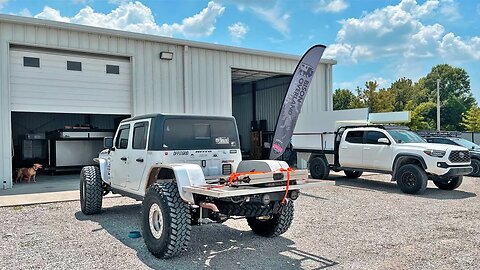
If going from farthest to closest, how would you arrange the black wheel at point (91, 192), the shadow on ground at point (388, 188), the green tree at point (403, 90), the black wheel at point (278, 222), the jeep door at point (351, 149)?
1. the green tree at point (403, 90)
2. the jeep door at point (351, 149)
3. the shadow on ground at point (388, 188)
4. the black wheel at point (91, 192)
5. the black wheel at point (278, 222)

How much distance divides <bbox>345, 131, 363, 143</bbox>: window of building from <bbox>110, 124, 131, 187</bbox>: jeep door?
7521 millimetres

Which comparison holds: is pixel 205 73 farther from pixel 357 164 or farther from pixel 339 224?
pixel 339 224

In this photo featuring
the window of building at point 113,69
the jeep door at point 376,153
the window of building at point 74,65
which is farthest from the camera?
the window of building at point 113,69

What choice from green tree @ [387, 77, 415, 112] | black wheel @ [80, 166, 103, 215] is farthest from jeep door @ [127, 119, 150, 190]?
green tree @ [387, 77, 415, 112]

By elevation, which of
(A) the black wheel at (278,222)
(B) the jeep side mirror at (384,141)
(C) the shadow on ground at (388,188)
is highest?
(B) the jeep side mirror at (384,141)

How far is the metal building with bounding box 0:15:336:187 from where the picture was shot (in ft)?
38.8

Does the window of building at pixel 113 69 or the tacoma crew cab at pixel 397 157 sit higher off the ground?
the window of building at pixel 113 69

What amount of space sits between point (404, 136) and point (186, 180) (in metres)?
8.30

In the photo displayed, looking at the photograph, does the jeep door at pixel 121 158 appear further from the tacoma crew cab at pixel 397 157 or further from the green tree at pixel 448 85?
the green tree at pixel 448 85

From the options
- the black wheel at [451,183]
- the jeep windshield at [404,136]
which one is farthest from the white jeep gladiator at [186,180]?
the black wheel at [451,183]

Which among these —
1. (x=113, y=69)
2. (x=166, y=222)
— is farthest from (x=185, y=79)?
(x=166, y=222)

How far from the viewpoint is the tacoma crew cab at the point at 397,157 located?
33.0ft

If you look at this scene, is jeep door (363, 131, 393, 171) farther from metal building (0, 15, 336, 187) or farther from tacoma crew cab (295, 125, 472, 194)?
metal building (0, 15, 336, 187)

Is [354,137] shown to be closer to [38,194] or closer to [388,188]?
[388,188]
